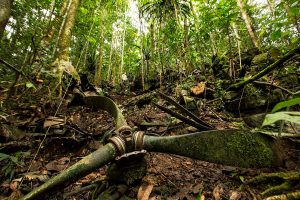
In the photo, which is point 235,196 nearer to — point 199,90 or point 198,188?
point 198,188

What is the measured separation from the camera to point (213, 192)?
1576mm

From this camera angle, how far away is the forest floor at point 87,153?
5.43 ft

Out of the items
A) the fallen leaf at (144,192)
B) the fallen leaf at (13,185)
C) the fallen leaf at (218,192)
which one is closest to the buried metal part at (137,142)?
the fallen leaf at (144,192)

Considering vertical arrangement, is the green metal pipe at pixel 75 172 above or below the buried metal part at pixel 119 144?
below

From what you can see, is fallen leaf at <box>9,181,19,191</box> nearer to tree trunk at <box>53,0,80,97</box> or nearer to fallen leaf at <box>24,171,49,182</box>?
fallen leaf at <box>24,171,49,182</box>

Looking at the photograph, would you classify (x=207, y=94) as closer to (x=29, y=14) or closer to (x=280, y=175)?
(x=280, y=175)

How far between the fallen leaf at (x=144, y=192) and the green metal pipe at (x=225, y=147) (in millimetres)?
296

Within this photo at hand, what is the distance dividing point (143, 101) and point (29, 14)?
13.2 ft

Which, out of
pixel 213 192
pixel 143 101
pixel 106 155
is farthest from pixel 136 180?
pixel 143 101

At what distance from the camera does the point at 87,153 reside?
2602 millimetres


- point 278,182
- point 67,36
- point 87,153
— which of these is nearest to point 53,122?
point 87,153

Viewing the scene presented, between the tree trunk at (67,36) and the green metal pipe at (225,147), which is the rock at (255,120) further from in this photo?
the tree trunk at (67,36)

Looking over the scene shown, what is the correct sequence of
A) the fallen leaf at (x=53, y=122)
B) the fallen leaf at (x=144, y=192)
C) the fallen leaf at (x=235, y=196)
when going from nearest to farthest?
the fallen leaf at (x=235, y=196) < the fallen leaf at (x=144, y=192) < the fallen leaf at (x=53, y=122)

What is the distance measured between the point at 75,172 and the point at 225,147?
110 centimetres
